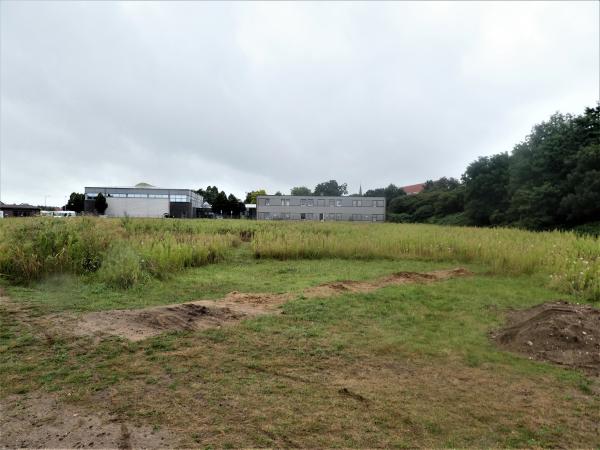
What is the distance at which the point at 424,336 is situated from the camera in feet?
16.9

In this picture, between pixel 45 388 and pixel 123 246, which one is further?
pixel 123 246

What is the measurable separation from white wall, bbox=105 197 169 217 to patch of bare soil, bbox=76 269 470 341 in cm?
6439

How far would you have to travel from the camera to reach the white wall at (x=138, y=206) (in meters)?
67.6

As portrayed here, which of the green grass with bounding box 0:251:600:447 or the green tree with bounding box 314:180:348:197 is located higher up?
the green tree with bounding box 314:180:348:197

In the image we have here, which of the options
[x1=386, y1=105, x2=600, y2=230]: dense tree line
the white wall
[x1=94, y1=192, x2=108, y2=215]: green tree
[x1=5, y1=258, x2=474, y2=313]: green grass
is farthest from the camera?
the white wall

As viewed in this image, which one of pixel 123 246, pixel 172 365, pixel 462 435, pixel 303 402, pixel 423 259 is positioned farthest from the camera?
pixel 423 259

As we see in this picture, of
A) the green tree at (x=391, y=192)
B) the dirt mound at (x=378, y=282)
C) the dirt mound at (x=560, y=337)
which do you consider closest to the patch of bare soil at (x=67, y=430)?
the dirt mound at (x=560, y=337)

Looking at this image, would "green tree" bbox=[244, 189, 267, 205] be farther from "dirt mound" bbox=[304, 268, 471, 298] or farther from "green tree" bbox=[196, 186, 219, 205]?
"dirt mound" bbox=[304, 268, 471, 298]

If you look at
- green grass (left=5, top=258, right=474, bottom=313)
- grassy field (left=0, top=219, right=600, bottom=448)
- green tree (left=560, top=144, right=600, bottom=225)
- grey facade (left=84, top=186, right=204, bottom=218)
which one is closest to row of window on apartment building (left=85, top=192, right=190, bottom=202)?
grey facade (left=84, top=186, right=204, bottom=218)

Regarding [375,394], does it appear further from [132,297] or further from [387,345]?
[132,297]

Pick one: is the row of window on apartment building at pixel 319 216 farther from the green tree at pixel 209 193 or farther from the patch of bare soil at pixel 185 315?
the patch of bare soil at pixel 185 315

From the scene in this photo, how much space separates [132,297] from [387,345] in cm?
482

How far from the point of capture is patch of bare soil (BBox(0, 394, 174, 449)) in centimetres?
267

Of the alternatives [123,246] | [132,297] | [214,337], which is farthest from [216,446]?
[123,246]
